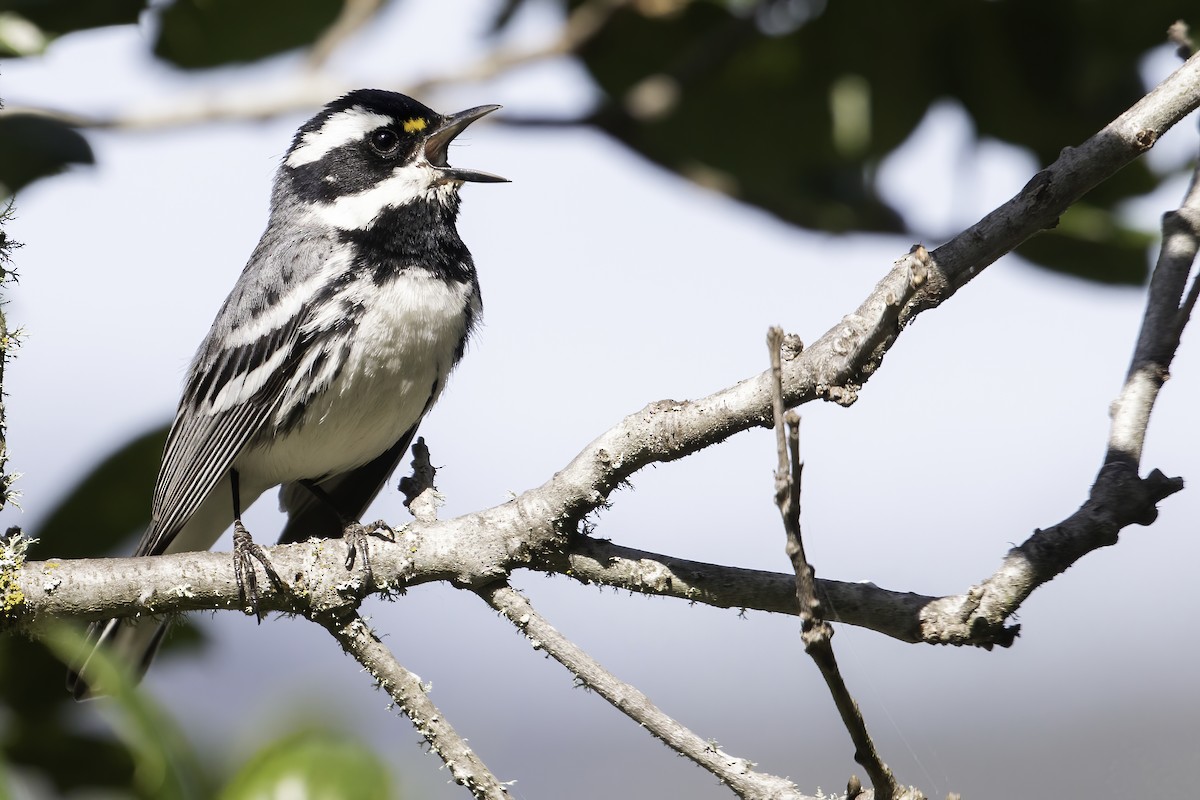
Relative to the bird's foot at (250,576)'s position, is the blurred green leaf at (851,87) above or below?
above

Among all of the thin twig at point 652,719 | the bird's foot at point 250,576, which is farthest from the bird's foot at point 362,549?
the thin twig at point 652,719

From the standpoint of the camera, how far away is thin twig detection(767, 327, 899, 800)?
4.88 feet

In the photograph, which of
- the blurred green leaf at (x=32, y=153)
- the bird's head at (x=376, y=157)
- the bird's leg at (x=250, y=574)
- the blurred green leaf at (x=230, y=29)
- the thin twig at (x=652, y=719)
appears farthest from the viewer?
the bird's head at (x=376, y=157)

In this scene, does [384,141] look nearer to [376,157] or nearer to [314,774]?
[376,157]

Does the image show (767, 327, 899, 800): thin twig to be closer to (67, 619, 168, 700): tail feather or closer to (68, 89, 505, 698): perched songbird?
(68, 89, 505, 698): perched songbird

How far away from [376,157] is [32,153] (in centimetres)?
143

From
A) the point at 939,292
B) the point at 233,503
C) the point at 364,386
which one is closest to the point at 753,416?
the point at 939,292

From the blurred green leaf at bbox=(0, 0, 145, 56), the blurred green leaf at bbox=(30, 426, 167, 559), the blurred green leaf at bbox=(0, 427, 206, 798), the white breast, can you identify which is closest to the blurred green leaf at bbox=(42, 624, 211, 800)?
the blurred green leaf at bbox=(0, 427, 206, 798)

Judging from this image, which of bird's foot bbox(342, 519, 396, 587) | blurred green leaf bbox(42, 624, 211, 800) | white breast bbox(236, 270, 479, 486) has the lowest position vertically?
blurred green leaf bbox(42, 624, 211, 800)

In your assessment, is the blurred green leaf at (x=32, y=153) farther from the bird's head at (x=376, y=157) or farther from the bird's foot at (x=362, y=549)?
the bird's head at (x=376, y=157)

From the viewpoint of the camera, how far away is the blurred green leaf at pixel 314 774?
160 cm

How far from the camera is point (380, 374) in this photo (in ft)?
11.2

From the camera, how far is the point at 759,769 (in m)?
1.92

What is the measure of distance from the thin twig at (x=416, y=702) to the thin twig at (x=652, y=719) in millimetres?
232
